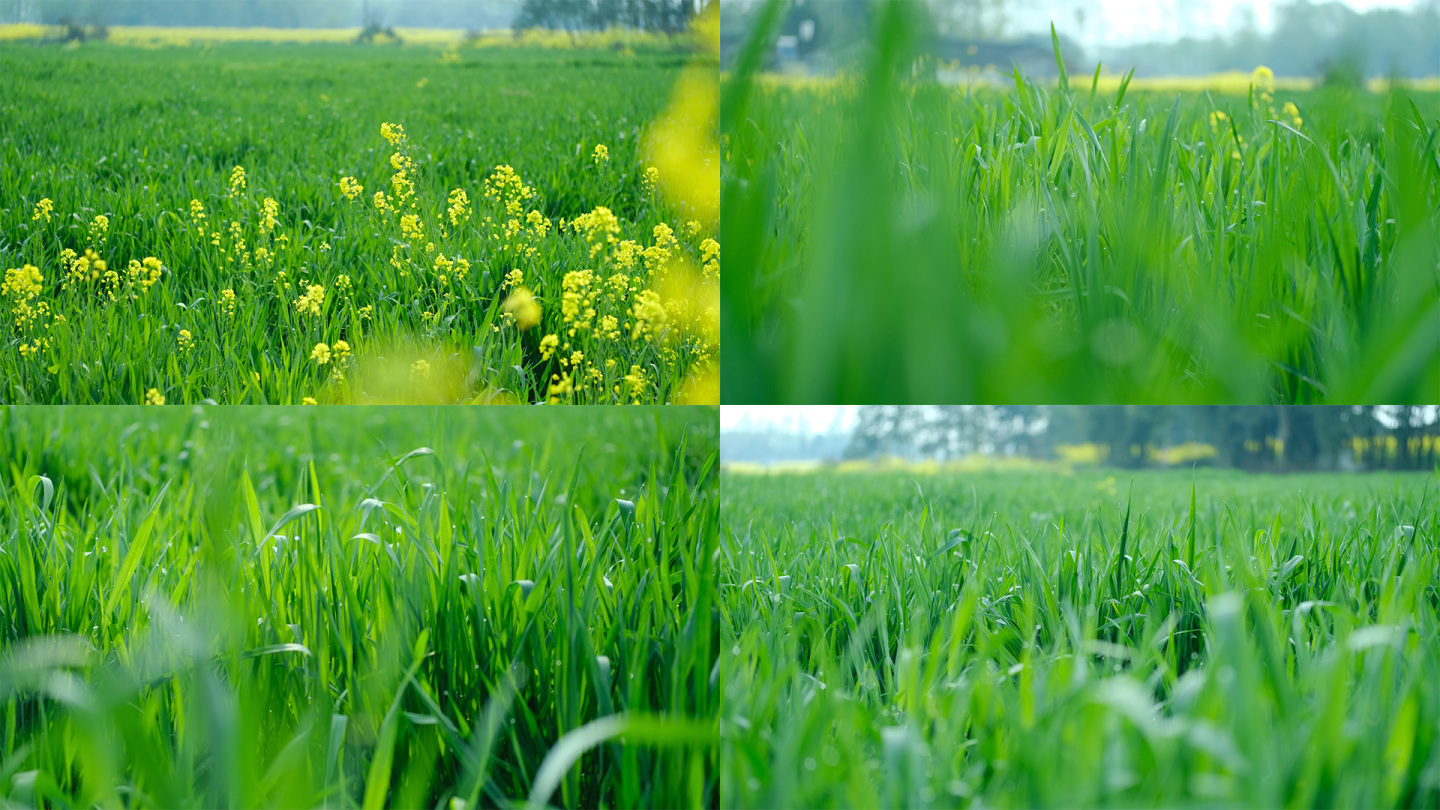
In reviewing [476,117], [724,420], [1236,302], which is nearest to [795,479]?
[724,420]

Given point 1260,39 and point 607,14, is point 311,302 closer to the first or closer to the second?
point 607,14

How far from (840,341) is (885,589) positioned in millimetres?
321

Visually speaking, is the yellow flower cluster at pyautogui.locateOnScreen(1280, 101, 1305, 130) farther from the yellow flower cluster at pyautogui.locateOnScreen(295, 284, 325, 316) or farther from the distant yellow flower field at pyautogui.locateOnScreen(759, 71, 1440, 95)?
the yellow flower cluster at pyautogui.locateOnScreen(295, 284, 325, 316)

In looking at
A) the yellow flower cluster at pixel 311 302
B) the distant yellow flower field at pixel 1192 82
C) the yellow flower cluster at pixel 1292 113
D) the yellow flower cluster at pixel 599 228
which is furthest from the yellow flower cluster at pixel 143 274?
the yellow flower cluster at pixel 1292 113

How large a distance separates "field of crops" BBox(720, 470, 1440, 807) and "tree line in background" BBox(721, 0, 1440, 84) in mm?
690

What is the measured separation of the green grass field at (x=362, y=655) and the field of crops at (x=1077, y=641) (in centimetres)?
9

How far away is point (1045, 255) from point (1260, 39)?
29.4 inches

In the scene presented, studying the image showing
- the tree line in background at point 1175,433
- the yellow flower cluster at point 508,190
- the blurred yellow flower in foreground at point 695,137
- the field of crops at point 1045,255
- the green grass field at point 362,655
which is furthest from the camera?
the yellow flower cluster at point 508,190

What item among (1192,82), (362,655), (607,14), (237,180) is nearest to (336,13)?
(237,180)

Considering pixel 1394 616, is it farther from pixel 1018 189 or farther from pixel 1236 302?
pixel 1018 189

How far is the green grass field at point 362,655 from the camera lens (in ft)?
2.13

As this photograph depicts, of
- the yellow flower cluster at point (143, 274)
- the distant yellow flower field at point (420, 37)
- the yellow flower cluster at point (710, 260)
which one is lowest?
the yellow flower cluster at point (143, 274)

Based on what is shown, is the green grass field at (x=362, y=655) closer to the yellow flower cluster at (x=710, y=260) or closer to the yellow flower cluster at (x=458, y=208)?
the yellow flower cluster at (x=710, y=260)

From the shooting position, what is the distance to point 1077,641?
69 centimetres
